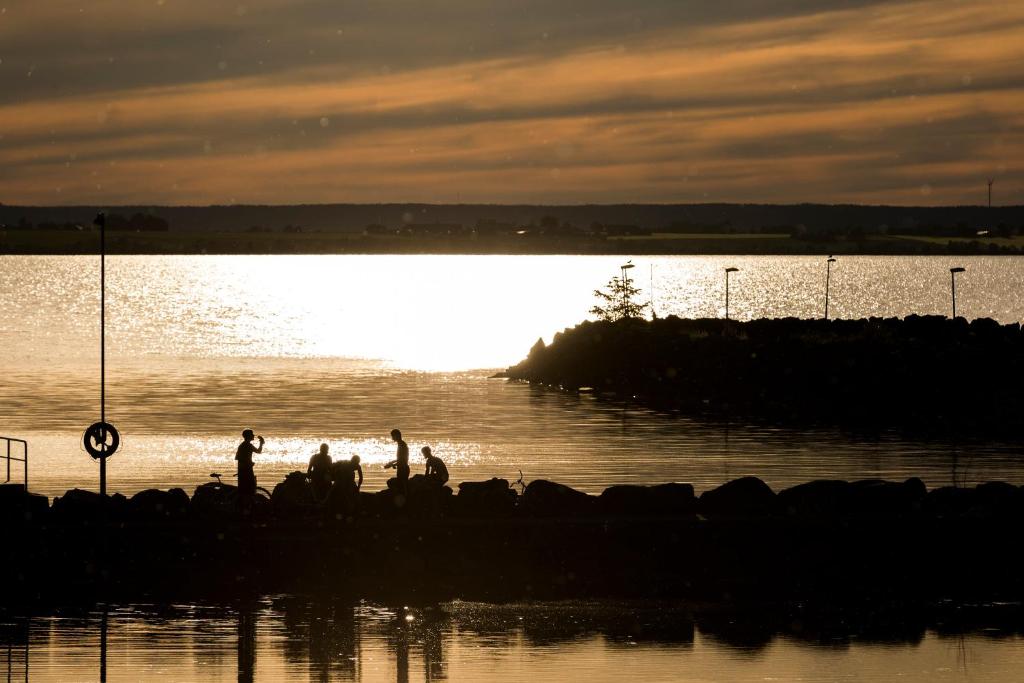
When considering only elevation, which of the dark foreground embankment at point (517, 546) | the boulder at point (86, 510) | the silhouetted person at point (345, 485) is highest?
the silhouetted person at point (345, 485)

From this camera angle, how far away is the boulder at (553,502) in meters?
38.7

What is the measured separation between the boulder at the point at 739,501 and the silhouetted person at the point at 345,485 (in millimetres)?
9376

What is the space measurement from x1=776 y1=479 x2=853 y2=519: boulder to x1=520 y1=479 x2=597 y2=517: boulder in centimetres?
522

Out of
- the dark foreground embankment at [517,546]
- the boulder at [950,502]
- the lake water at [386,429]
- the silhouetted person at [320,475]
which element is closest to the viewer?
the dark foreground embankment at [517,546]

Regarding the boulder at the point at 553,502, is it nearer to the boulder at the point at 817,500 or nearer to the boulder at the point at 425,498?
the boulder at the point at 425,498

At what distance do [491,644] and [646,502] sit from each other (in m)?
11.1

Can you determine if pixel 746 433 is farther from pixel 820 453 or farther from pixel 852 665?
pixel 852 665

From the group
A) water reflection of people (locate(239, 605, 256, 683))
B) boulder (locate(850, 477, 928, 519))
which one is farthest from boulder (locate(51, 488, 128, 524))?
boulder (locate(850, 477, 928, 519))

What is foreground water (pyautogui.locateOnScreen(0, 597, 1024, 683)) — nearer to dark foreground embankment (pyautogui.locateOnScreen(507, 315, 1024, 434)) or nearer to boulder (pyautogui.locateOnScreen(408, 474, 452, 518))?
boulder (pyautogui.locateOnScreen(408, 474, 452, 518))

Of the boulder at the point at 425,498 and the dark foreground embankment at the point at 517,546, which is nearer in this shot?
the dark foreground embankment at the point at 517,546

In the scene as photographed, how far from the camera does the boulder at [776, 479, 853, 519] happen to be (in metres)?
39.3

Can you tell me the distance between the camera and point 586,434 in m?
73.2

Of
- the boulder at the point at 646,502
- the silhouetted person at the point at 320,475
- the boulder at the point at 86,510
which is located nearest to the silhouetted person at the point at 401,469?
the silhouetted person at the point at 320,475

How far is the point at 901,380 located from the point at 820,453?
22.3m
